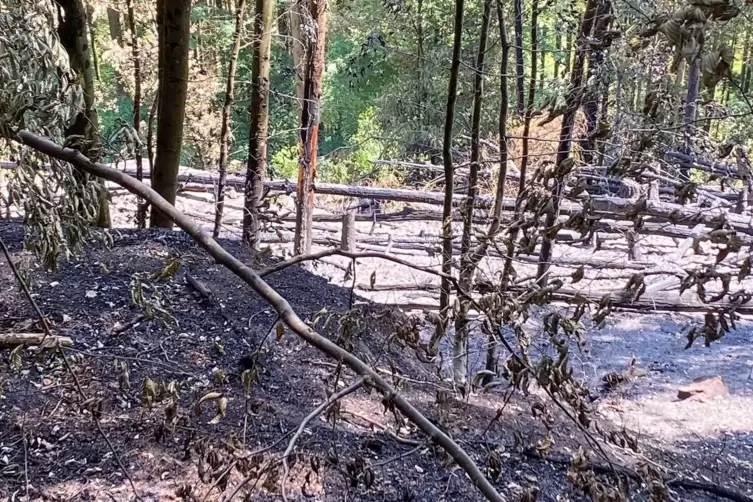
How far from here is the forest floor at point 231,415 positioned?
98.4 inches

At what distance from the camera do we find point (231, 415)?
3.07m

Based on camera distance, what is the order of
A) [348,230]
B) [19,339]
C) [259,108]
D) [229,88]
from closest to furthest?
[19,339], [259,108], [229,88], [348,230]

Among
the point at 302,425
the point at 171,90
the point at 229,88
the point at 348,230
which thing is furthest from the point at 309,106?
the point at 302,425

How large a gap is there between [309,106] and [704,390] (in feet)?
15.5

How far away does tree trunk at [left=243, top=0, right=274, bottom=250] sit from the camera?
5.30m

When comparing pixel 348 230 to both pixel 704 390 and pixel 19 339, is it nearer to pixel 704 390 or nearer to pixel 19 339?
pixel 704 390

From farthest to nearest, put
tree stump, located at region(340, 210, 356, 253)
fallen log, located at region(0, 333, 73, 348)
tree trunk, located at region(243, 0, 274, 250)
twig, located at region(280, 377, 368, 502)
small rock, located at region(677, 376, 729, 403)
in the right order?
tree stump, located at region(340, 210, 356, 253)
small rock, located at region(677, 376, 729, 403)
tree trunk, located at region(243, 0, 274, 250)
fallen log, located at region(0, 333, 73, 348)
twig, located at region(280, 377, 368, 502)

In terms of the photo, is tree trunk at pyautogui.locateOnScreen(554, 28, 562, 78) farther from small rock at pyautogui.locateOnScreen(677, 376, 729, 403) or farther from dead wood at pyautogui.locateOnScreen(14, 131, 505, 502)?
dead wood at pyautogui.locateOnScreen(14, 131, 505, 502)

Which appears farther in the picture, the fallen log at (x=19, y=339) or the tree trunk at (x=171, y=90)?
the tree trunk at (x=171, y=90)

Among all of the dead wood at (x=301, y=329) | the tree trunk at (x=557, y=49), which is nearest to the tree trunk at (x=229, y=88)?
the tree trunk at (x=557, y=49)

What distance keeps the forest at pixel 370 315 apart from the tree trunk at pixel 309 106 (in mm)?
26

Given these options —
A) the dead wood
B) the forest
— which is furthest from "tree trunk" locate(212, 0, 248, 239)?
the dead wood

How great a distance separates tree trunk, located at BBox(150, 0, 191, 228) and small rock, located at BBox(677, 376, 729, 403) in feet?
16.2

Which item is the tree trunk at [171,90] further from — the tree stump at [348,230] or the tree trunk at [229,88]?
the tree stump at [348,230]
